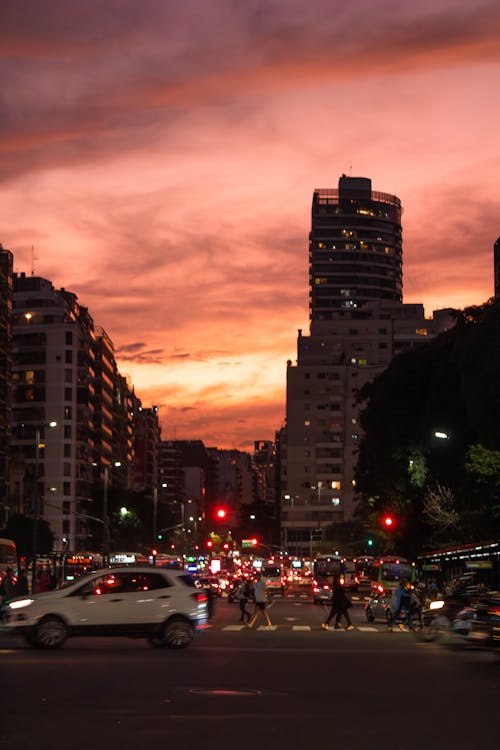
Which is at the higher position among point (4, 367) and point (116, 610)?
point (4, 367)


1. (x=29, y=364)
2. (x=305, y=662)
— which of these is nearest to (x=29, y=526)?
(x=29, y=364)

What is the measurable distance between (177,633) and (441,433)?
3952cm

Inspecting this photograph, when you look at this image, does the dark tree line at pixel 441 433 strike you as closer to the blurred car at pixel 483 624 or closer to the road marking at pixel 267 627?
the road marking at pixel 267 627

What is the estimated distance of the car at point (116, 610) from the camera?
92.2 ft

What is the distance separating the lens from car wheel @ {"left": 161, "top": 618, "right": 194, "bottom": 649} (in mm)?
28578

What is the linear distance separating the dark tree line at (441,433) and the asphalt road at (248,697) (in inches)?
1145

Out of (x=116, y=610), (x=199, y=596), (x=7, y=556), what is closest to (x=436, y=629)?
(x=199, y=596)

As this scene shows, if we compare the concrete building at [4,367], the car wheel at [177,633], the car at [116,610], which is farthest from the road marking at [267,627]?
the concrete building at [4,367]

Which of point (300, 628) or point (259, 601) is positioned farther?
point (259, 601)

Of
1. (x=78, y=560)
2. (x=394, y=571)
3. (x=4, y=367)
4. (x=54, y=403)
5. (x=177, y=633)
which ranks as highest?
(x=54, y=403)

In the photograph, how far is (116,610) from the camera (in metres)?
28.7

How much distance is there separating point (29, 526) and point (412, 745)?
339ft

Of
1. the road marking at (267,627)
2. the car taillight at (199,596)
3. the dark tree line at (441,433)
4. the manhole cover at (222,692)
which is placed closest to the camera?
the manhole cover at (222,692)

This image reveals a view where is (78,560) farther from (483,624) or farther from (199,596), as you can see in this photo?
(483,624)
